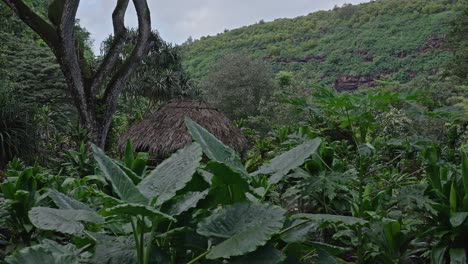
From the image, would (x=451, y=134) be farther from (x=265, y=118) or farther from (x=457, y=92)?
(x=265, y=118)

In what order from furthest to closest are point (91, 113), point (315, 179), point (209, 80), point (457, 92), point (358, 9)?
point (358, 9)
point (209, 80)
point (457, 92)
point (91, 113)
point (315, 179)

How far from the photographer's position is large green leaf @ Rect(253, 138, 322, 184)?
1045 millimetres

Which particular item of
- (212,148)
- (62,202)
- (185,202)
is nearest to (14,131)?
(62,202)

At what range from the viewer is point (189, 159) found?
1.03 m

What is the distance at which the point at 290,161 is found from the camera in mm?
1096

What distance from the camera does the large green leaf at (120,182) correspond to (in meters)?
0.90

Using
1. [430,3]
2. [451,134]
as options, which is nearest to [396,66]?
[430,3]

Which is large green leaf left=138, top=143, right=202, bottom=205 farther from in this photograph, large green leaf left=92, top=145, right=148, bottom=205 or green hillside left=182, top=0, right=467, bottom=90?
green hillside left=182, top=0, right=467, bottom=90

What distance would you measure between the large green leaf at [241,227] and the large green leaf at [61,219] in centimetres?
25

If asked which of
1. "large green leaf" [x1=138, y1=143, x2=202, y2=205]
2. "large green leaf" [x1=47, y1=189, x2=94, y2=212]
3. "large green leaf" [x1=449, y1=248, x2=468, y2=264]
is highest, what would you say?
"large green leaf" [x1=138, y1=143, x2=202, y2=205]

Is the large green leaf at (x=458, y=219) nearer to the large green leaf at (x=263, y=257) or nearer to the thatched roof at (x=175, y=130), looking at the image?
the large green leaf at (x=263, y=257)

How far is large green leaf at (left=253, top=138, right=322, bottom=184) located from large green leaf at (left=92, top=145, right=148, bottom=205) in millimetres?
326

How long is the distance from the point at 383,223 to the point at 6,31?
54.7ft

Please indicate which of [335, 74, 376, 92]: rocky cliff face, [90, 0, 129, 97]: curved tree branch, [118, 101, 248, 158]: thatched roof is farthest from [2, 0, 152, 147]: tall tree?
[335, 74, 376, 92]: rocky cliff face
